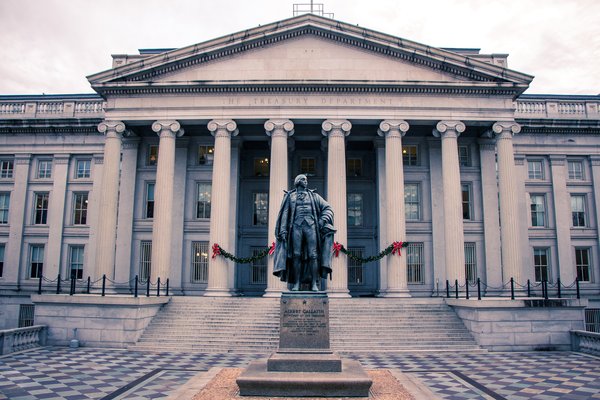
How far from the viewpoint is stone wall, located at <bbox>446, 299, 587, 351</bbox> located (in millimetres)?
20062

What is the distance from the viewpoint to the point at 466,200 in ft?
103

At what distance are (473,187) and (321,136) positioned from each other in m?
10.2

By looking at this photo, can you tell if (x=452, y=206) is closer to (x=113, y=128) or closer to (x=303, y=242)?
(x=303, y=242)

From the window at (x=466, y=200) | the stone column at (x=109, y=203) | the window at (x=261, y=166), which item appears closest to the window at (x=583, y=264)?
the window at (x=466, y=200)

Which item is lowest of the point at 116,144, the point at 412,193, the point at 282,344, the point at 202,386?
the point at 202,386

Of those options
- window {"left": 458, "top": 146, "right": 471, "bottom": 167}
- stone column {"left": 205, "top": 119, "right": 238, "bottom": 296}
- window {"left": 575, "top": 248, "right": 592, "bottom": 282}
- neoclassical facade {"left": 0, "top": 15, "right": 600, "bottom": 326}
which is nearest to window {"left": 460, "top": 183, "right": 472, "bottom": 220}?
neoclassical facade {"left": 0, "top": 15, "right": 600, "bottom": 326}

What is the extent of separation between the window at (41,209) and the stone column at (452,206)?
87.1ft

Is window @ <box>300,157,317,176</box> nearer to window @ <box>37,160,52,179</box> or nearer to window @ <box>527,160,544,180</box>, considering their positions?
window @ <box>527,160,544,180</box>

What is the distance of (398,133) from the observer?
27.8 meters

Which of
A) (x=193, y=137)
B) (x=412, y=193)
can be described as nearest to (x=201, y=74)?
(x=193, y=137)

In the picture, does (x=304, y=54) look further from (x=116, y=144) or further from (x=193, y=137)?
(x=116, y=144)

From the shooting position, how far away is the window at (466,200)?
102 feet

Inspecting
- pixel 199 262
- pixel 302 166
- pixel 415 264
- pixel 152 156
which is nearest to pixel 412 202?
pixel 415 264

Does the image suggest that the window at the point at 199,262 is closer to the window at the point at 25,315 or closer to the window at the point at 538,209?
the window at the point at 25,315
